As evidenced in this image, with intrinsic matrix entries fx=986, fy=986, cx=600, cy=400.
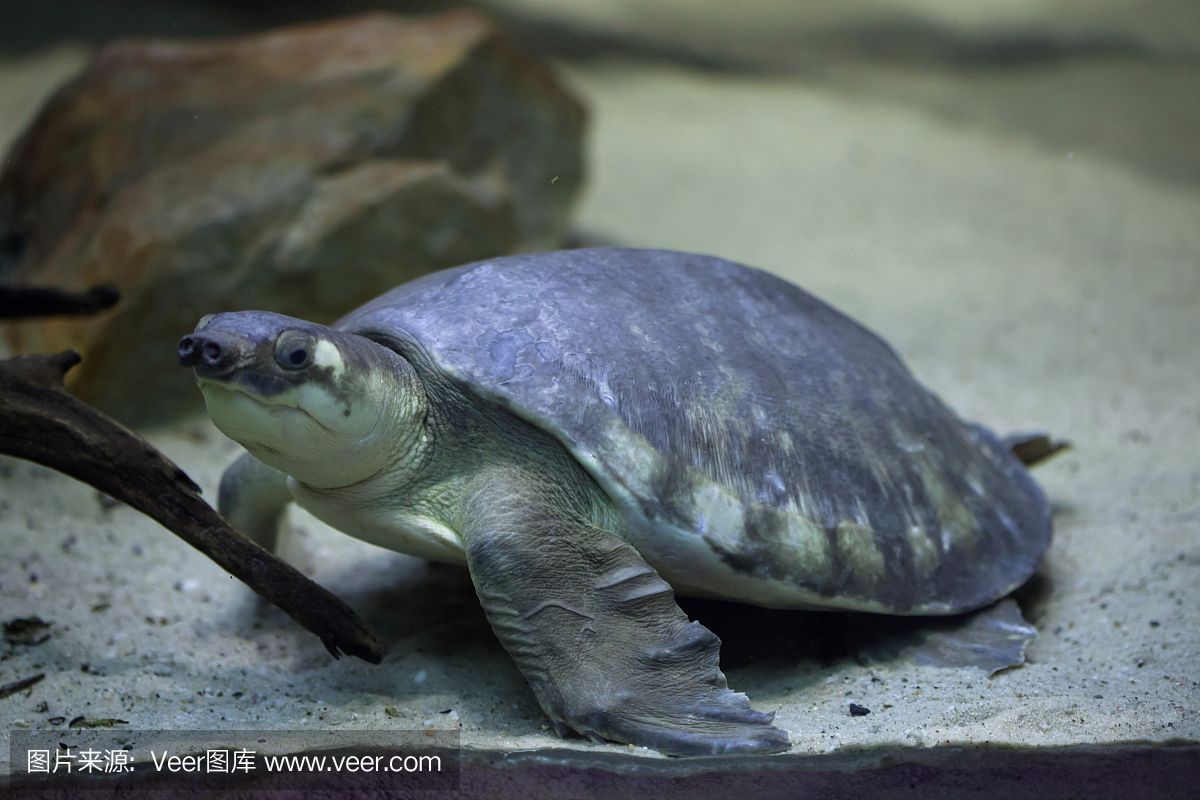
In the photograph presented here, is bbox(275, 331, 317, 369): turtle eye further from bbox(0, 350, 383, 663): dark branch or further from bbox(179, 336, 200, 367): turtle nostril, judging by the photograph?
bbox(0, 350, 383, 663): dark branch

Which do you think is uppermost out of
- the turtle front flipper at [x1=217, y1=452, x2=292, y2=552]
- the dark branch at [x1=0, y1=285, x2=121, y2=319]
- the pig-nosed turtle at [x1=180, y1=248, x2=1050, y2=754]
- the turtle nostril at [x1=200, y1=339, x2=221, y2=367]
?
the turtle nostril at [x1=200, y1=339, x2=221, y2=367]

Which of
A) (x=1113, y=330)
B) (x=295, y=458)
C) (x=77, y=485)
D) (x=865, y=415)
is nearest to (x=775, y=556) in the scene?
(x=865, y=415)

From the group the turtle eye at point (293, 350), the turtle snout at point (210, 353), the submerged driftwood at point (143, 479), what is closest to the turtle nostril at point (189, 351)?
the turtle snout at point (210, 353)

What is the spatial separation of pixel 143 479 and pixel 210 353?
0.46 metres

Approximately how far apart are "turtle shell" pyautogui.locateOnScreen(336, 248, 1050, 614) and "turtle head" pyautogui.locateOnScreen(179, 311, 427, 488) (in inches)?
6.4

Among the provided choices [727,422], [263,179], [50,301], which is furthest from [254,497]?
[263,179]

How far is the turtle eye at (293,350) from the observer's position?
6.66ft

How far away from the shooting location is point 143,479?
87.4 inches

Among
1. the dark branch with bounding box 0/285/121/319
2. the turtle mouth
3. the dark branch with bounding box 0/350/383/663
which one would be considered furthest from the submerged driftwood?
the dark branch with bounding box 0/285/121/319

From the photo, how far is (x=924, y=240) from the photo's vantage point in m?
5.98

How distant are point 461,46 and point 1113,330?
358 centimetres

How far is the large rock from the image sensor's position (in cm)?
403

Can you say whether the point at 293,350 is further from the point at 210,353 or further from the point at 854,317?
the point at 854,317

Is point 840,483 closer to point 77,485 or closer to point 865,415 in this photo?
point 865,415
